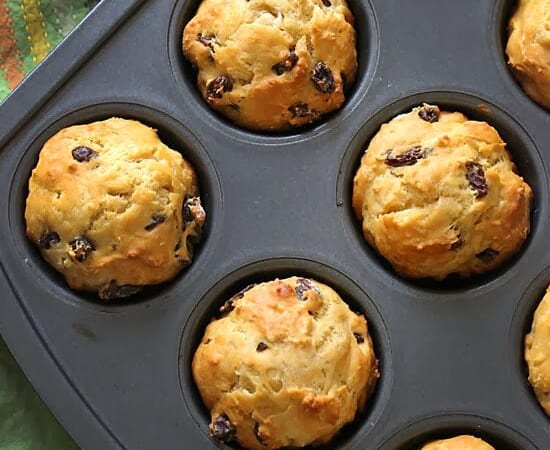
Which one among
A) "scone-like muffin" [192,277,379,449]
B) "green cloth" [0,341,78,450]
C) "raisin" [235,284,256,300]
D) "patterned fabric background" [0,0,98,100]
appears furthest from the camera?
"patterned fabric background" [0,0,98,100]

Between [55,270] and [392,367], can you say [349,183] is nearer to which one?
[392,367]

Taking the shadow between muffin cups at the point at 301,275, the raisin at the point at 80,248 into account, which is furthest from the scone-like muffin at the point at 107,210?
the shadow between muffin cups at the point at 301,275

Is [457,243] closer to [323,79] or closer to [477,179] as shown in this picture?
[477,179]

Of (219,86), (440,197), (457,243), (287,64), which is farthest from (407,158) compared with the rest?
(219,86)

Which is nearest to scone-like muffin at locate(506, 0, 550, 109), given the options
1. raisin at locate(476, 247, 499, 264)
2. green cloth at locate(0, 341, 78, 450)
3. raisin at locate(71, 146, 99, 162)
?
raisin at locate(476, 247, 499, 264)

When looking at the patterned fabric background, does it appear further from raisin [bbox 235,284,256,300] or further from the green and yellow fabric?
raisin [bbox 235,284,256,300]

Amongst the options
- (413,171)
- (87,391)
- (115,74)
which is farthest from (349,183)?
(87,391)

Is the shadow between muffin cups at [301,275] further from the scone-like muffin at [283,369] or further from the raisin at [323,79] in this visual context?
the raisin at [323,79]
